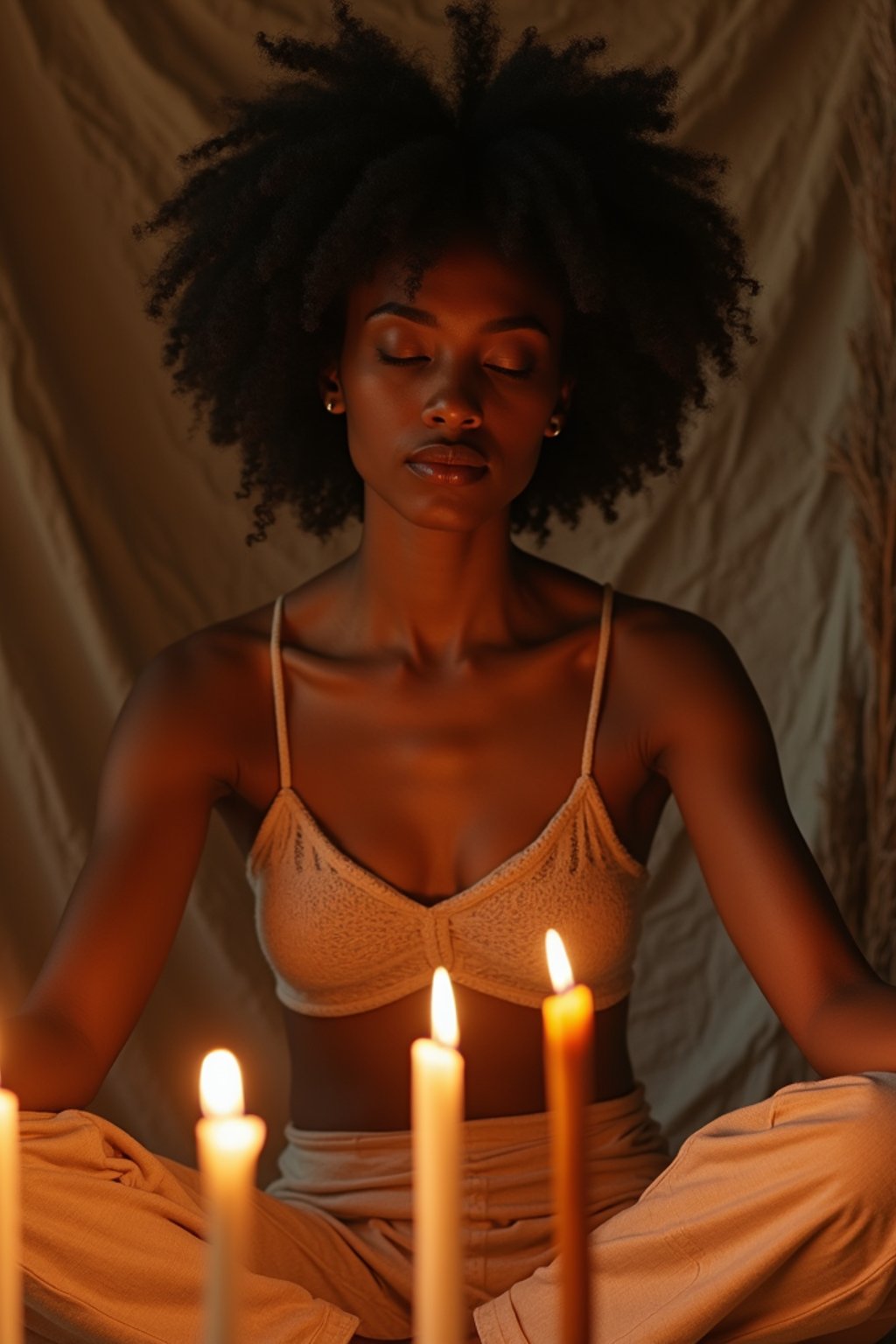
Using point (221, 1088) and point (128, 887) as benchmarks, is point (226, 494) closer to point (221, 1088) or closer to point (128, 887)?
point (128, 887)

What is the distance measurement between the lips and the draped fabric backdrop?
1.13 metres

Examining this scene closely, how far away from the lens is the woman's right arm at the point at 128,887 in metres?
1.92

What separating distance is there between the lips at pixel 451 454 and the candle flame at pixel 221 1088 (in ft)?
3.77

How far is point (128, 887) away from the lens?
2078 millimetres

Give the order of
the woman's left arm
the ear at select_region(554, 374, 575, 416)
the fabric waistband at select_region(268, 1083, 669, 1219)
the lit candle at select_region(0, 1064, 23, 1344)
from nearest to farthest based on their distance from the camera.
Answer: the lit candle at select_region(0, 1064, 23, 1344) < the woman's left arm < the fabric waistband at select_region(268, 1083, 669, 1219) < the ear at select_region(554, 374, 575, 416)

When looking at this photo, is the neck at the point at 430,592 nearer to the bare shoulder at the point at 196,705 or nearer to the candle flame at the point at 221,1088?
the bare shoulder at the point at 196,705

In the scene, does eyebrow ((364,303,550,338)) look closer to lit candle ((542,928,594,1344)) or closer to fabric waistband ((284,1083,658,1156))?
fabric waistband ((284,1083,658,1156))

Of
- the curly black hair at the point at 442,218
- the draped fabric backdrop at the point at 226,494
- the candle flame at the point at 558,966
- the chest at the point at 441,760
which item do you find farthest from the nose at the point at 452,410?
the draped fabric backdrop at the point at 226,494

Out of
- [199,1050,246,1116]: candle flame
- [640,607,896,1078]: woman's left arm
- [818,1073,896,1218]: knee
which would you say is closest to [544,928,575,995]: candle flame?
[199,1050,246,1116]: candle flame

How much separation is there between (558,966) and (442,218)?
4.22ft

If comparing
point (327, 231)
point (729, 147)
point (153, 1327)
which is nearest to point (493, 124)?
point (327, 231)

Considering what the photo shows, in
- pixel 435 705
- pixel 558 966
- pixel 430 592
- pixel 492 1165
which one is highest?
pixel 430 592

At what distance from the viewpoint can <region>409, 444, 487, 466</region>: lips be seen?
6.63 feet

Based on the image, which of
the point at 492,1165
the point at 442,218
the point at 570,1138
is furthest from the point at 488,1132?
the point at 570,1138
